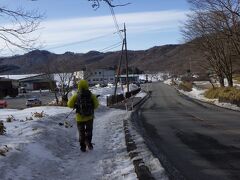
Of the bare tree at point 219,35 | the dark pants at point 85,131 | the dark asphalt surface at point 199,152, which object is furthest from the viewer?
the bare tree at point 219,35

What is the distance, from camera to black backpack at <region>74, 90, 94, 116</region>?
12797 millimetres

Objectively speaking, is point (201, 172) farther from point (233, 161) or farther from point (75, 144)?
point (75, 144)

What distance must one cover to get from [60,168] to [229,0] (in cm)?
2968

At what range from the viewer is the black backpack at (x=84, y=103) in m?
12.8

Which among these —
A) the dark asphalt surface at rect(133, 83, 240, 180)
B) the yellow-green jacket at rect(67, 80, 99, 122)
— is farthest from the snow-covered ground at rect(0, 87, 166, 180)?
the yellow-green jacket at rect(67, 80, 99, 122)

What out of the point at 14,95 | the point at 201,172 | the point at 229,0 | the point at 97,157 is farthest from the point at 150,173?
the point at 14,95

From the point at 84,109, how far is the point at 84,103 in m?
0.17

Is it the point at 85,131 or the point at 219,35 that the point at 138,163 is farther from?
the point at 219,35

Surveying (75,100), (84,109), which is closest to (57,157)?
(84,109)

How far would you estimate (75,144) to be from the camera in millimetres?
14570

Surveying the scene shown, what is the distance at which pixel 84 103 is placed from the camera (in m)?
12.8

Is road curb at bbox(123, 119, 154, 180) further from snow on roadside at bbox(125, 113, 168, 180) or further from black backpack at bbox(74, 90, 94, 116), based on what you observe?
black backpack at bbox(74, 90, 94, 116)

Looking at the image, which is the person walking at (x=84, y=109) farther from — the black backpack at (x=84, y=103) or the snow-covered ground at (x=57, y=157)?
the snow-covered ground at (x=57, y=157)

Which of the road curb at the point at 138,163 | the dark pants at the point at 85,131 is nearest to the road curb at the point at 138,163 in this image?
the road curb at the point at 138,163
